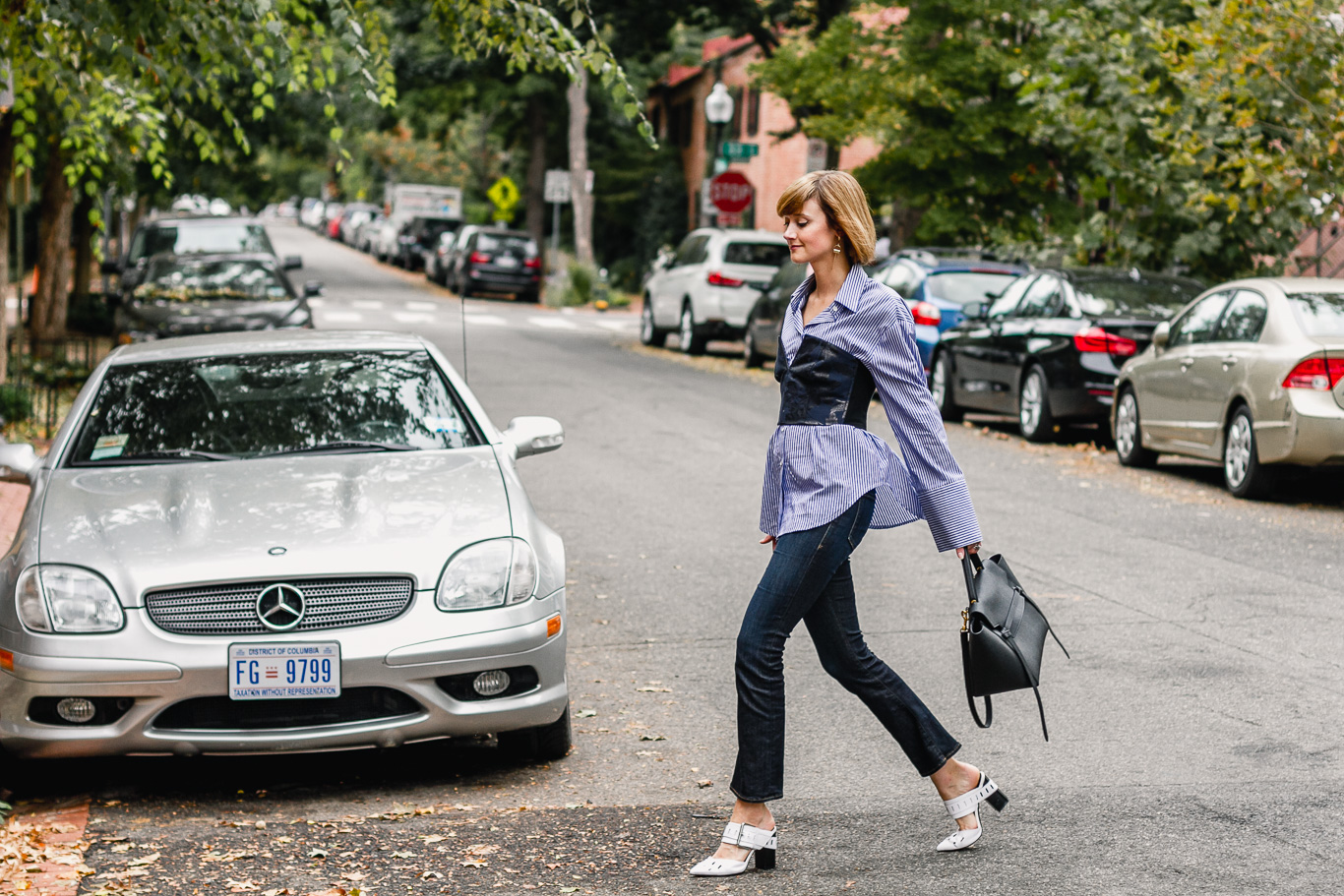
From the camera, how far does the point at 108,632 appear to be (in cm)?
536

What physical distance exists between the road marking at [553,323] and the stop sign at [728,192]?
4.01 metres

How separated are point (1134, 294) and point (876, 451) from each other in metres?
12.6

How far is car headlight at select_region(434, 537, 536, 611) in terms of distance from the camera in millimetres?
5574

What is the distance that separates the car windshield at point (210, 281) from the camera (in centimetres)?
1872

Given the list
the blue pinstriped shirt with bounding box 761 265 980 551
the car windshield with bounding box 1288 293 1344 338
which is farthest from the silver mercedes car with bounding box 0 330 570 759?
the car windshield with bounding box 1288 293 1344 338

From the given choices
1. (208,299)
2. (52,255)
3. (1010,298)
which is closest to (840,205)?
(1010,298)

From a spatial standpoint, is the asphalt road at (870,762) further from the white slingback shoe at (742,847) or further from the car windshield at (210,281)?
the car windshield at (210,281)

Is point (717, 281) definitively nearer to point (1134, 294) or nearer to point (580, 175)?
point (1134, 294)

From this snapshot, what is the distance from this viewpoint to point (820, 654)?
4.72m

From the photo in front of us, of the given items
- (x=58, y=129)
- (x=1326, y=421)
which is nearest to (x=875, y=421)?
(x=1326, y=421)

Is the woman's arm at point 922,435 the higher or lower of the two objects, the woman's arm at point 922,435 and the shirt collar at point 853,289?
the lower

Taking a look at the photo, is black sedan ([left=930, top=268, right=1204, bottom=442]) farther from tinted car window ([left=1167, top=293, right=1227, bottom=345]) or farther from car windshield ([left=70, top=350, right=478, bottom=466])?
car windshield ([left=70, top=350, right=478, bottom=466])

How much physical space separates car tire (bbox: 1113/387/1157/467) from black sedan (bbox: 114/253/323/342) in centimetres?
856

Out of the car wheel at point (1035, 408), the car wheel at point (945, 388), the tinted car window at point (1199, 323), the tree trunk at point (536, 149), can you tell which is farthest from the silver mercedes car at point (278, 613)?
the tree trunk at point (536, 149)
